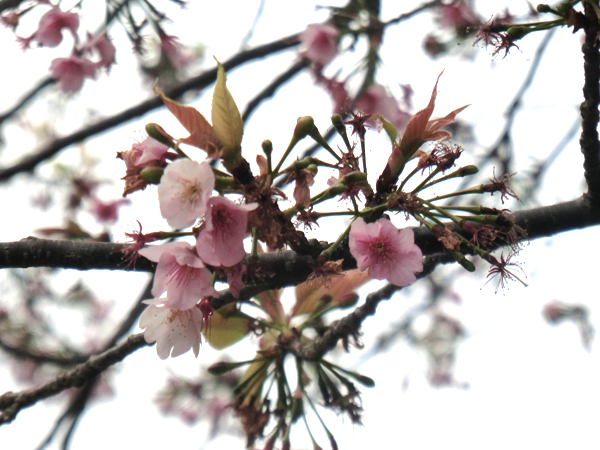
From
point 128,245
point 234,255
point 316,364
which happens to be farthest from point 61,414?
point 234,255

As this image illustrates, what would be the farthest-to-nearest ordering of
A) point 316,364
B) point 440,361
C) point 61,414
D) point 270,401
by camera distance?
point 440,361, point 61,414, point 270,401, point 316,364

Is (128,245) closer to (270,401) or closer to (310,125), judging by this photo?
(310,125)

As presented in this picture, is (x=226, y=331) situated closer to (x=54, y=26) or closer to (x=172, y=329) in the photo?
(x=172, y=329)

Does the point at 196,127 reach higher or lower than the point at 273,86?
lower

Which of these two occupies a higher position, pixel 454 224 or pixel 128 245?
pixel 454 224

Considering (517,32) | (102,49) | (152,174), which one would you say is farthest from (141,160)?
(102,49)

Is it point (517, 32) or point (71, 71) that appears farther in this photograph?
point (71, 71)

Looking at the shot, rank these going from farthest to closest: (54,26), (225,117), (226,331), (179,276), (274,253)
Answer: (54,26), (226,331), (274,253), (179,276), (225,117)
